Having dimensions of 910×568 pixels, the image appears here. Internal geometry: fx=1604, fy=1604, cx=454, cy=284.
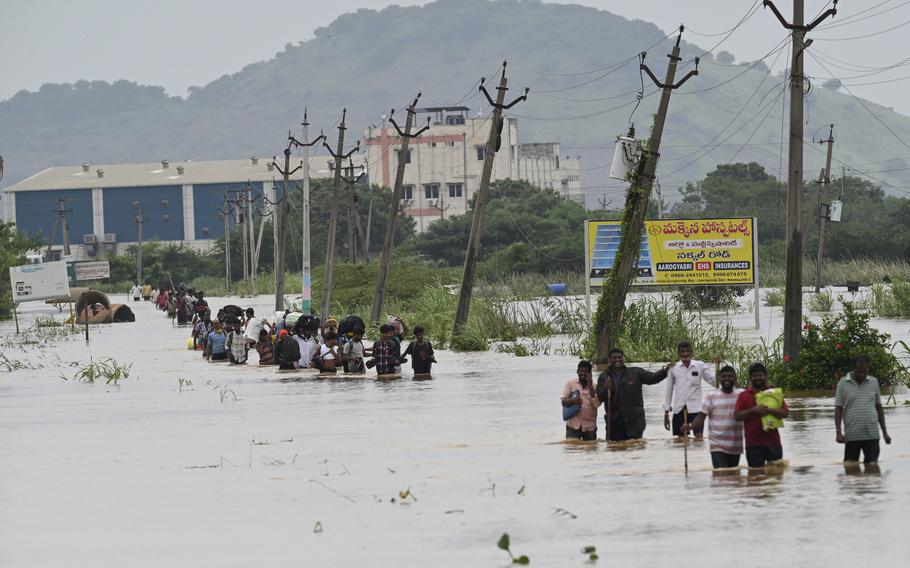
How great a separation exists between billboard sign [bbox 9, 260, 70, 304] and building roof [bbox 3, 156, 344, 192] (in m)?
108

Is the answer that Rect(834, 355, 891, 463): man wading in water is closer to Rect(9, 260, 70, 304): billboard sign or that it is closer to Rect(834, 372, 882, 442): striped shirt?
Rect(834, 372, 882, 442): striped shirt

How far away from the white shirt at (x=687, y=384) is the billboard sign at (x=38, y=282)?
46846 millimetres

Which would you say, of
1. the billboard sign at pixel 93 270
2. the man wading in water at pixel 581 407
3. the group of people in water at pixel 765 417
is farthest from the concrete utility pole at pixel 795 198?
the billboard sign at pixel 93 270

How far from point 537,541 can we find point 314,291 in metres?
56.0

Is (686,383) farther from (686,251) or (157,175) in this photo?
(157,175)

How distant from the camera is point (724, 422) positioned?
15.2m

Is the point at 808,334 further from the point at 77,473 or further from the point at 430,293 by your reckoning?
the point at 430,293

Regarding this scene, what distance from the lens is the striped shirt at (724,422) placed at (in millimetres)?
15117

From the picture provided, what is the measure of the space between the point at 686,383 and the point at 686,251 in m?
25.8

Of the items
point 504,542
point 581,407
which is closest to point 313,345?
point 581,407

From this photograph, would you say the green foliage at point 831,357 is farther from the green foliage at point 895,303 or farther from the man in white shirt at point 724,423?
the green foliage at point 895,303

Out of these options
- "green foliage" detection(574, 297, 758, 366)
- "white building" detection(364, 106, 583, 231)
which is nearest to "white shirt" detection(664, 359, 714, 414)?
"green foliage" detection(574, 297, 758, 366)

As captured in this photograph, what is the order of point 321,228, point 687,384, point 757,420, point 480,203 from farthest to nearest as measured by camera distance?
A: point 321,228 → point 480,203 → point 687,384 → point 757,420

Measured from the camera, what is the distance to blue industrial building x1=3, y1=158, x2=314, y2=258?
572 ft
